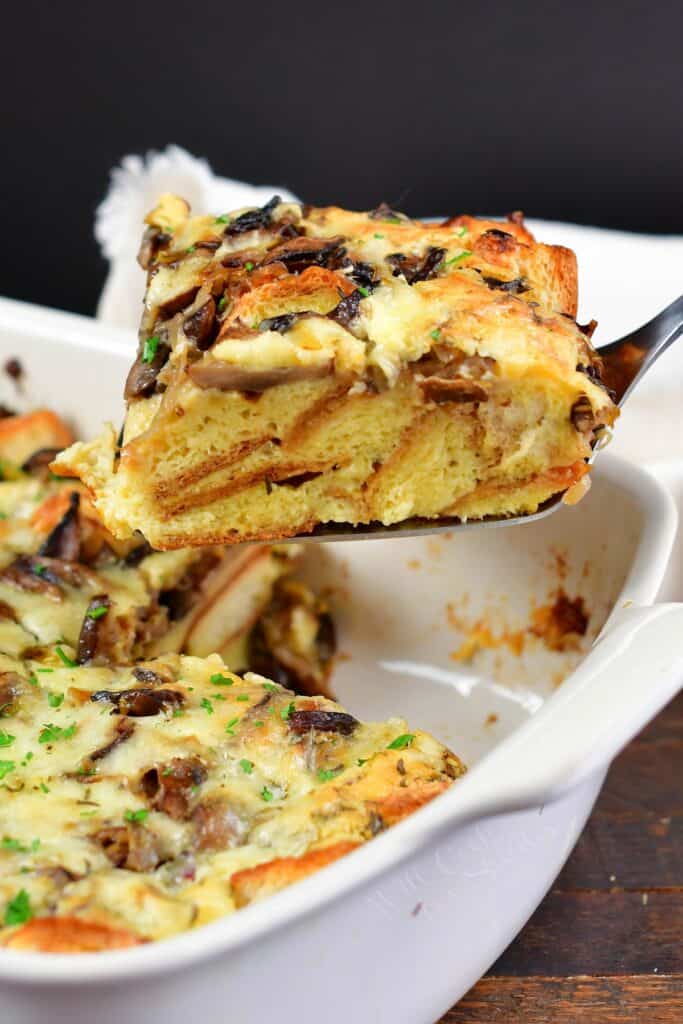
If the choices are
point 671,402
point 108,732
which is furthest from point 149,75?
point 108,732

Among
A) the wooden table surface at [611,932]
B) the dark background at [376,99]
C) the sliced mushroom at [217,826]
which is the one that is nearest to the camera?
the sliced mushroom at [217,826]

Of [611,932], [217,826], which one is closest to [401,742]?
[217,826]

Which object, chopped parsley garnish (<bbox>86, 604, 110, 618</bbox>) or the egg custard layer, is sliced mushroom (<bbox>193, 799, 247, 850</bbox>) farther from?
chopped parsley garnish (<bbox>86, 604, 110, 618</bbox>)

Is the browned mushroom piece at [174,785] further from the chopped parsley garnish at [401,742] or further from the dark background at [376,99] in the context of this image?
the dark background at [376,99]

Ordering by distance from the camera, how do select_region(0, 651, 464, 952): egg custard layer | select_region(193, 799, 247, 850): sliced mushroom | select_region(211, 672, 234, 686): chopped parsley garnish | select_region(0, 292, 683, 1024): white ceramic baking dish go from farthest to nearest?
1. select_region(211, 672, 234, 686): chopped parsley garnish
2. select_region(193, 799, 247, 850): sliced mushroom
3. select_region(0, 651, 464, 952): egg custard layer
4. select_region(0, 292, 683, 1024): white ceramic baking dish

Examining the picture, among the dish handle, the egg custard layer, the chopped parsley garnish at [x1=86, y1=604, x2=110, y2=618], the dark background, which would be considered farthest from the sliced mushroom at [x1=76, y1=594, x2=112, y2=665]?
the dark background

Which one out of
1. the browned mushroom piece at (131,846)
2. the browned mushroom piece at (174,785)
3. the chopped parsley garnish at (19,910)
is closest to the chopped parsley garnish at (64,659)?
the browned mushroom piece at (174,785)

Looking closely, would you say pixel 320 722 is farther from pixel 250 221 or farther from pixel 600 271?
pixel 600 271

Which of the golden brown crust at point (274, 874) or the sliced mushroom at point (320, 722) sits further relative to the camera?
the sliced mushroom at point (320, 722)
